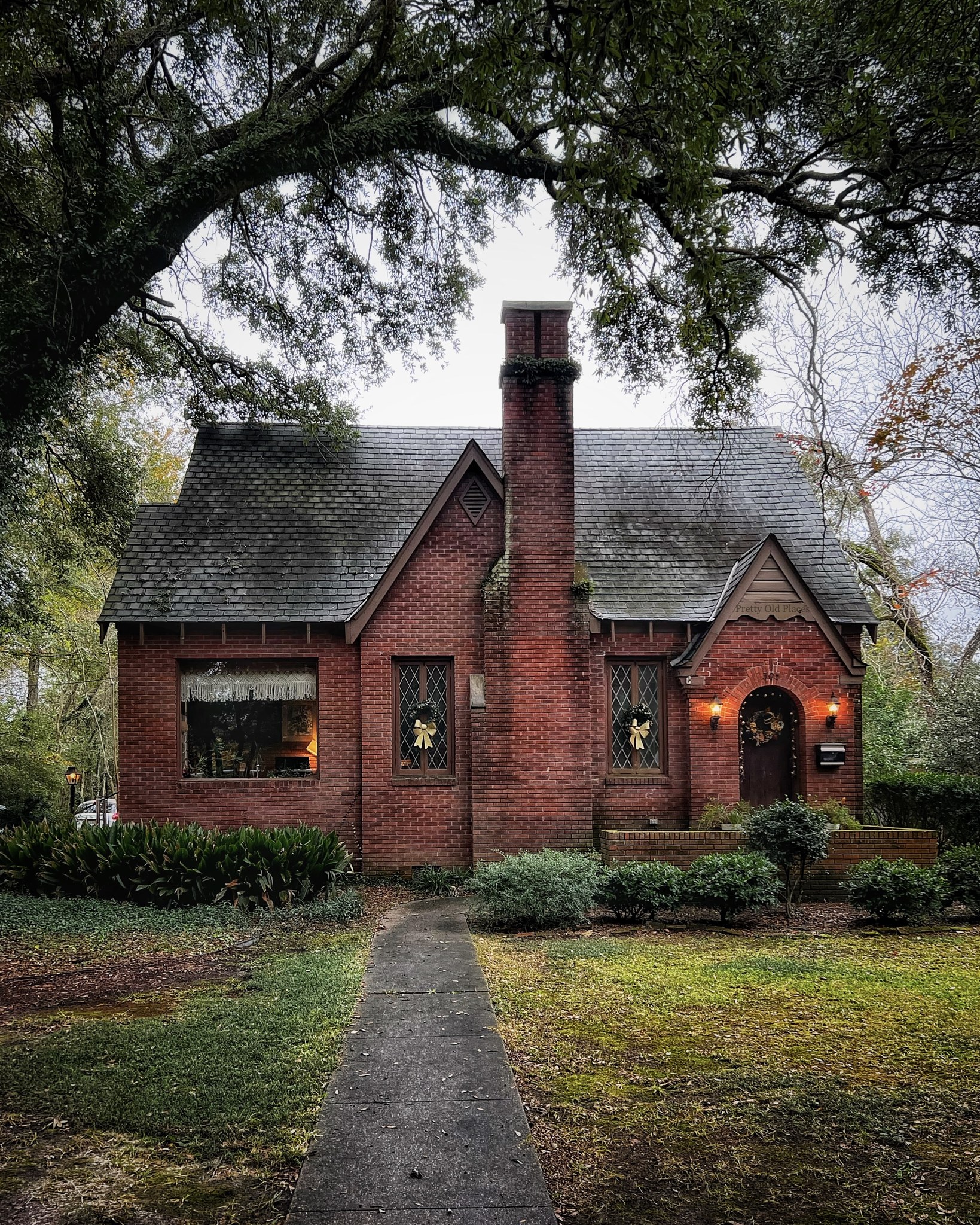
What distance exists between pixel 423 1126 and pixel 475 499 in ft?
32.6

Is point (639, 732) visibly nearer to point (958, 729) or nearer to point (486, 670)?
point (486, 670)

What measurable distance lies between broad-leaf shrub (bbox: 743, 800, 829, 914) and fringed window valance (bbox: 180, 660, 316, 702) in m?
7.11

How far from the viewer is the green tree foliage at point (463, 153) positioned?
5.05 meters

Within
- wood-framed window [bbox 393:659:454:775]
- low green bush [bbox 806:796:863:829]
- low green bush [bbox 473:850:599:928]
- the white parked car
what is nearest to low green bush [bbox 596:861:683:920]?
low green bush [bbox 473:850:599:928]

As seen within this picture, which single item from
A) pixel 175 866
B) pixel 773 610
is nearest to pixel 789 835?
pixel 773 610

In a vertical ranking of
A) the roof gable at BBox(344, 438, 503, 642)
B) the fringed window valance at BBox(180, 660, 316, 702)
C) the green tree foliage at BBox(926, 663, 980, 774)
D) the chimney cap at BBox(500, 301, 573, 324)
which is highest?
the chimney cap at BBox(500, 301, 573, 324)

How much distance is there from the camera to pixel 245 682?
13.1 m

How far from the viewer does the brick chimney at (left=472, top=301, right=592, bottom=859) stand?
39.5ft

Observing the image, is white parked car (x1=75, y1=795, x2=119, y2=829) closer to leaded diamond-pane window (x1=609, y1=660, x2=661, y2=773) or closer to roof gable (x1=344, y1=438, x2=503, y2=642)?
roof gable (x1=344, y1=438, x2=503, y2=642)

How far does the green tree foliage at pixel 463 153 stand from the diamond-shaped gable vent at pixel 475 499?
2900 mm

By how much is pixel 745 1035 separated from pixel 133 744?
10290mm

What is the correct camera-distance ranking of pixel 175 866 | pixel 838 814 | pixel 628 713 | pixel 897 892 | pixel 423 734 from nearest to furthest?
1. pixel 897 892
2. pixel 175 866
3. pixel 838 814
4. pixel 423 734
5. pixel 628 713

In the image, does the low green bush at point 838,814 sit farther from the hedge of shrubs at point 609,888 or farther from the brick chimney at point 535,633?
the brick chimney at point 535,633

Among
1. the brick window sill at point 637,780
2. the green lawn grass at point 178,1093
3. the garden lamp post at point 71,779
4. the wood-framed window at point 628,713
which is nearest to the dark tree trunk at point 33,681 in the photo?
the garden lamp post at point 71,779
